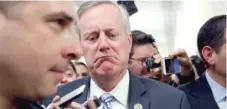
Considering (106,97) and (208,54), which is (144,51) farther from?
(106,97)

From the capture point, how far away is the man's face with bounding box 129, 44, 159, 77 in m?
1.96

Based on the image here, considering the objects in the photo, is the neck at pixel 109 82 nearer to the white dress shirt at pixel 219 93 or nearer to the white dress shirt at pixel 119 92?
the white dress shirt at pixel 119 92

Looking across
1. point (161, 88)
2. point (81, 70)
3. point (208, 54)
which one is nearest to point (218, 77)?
point (208, 54)

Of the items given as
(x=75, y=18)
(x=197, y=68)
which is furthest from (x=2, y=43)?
(x=197, y=68)

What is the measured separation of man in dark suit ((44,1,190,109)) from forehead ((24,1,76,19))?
55 cm

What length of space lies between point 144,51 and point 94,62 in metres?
0.76

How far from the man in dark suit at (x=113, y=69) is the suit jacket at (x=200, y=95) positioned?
31cm

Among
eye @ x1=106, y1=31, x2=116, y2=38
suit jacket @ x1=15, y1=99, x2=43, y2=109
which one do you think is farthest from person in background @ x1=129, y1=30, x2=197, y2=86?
suit jacket @ x1=15, y1=99, x2=43, y2=109

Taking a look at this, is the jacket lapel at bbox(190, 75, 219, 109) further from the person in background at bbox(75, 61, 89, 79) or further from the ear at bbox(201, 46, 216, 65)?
the person in background at bbox(75, 61, 89, 79)

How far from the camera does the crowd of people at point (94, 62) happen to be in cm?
65

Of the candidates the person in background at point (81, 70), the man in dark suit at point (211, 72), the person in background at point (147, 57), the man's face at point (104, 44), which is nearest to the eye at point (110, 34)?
the man's face at point (104, 44)

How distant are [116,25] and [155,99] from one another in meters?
0.24

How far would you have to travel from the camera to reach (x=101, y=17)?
4.18ft

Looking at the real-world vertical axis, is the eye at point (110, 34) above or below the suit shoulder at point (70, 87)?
above
